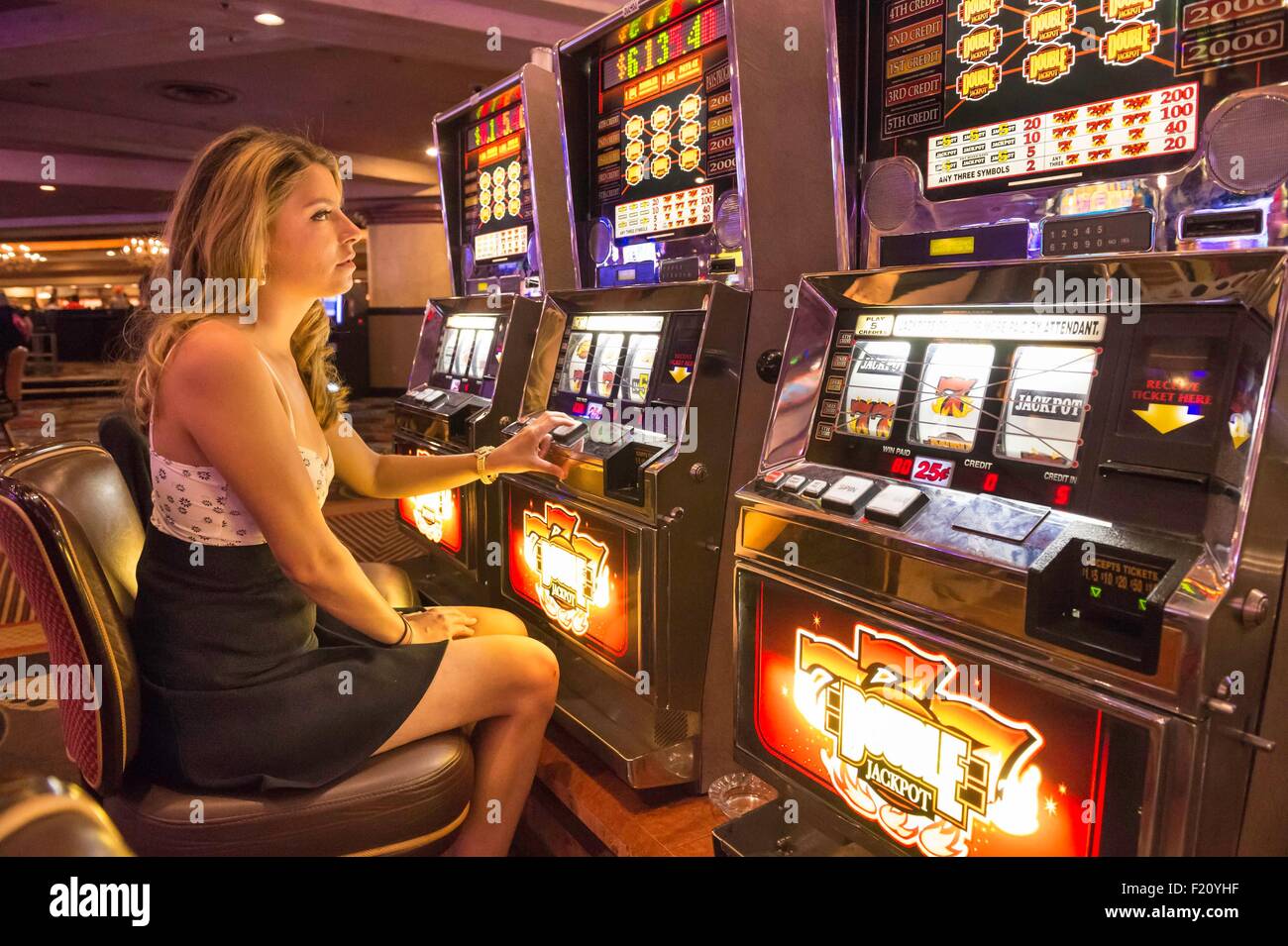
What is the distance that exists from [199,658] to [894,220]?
1.48 metres

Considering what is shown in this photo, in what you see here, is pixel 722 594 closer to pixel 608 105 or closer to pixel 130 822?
pixel 130 822

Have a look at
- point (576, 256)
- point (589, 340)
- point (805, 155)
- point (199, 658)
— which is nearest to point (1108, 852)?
point (199, 658)

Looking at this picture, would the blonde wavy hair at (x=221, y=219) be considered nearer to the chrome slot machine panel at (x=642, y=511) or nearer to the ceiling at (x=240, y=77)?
the ceiling at (x=240, y=77)

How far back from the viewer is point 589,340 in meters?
2.61

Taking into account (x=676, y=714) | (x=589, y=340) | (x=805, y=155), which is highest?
(x=805, y=155)

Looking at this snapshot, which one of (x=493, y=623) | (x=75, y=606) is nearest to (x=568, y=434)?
(x=493, y=623)

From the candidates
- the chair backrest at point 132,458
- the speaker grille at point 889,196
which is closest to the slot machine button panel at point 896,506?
the speaker grille at point 889,196

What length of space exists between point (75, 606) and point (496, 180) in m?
2.55

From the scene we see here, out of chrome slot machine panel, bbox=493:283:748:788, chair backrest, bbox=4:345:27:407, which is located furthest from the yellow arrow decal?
chair backrest, bbox=4:345:27:407

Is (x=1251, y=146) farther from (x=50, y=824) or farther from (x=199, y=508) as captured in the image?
(x=199, y=508)

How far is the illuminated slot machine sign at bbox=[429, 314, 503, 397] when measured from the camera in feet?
10.7

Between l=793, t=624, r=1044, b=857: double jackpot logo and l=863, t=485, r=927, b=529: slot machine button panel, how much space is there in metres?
0.19

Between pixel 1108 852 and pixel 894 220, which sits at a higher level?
pixel 894 220

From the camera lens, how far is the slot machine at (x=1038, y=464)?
1.12 metres
